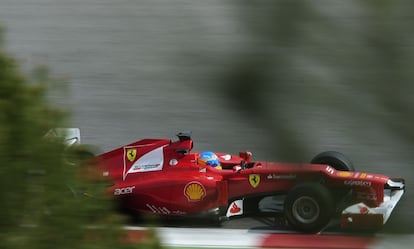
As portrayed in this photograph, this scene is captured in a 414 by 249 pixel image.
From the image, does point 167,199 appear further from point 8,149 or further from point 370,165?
point 370,165

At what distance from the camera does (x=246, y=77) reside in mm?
1137

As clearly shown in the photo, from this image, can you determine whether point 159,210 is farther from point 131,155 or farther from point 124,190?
point 131,155

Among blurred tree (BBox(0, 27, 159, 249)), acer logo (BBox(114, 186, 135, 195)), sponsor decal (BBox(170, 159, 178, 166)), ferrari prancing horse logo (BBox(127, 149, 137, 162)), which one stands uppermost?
blurred tree (BBox(0, 27, 159, 249))

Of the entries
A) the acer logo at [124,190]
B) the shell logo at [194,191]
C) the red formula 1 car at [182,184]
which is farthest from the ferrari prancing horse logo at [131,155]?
the shell logo at [194,191]

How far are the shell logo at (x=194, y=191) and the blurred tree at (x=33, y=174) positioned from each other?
464cm

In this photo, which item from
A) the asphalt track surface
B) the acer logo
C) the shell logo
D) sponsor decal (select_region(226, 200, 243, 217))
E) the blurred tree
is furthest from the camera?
the acer logo

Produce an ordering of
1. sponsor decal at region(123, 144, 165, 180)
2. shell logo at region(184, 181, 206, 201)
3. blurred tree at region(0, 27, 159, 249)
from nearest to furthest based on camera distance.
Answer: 1. blurred tree at region(0, 27, 159, 249)
2. shell logo at region(184, 181, 206, 201)
3. sponsor decal at region(123, 144, 165, 180)

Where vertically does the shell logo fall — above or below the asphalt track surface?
below

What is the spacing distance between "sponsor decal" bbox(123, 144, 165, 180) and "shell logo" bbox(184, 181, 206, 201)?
A: 409mm

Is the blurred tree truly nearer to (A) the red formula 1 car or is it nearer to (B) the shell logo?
(A) the red formula 1 car

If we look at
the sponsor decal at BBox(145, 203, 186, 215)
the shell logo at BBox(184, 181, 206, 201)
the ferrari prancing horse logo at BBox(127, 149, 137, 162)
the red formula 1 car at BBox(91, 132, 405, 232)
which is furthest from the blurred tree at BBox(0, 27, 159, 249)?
the ferrari prancing horse logo at BBox(127, 149, 137, 162)

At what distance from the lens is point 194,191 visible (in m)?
6.86

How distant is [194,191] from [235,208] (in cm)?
44

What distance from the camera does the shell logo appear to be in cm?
682
